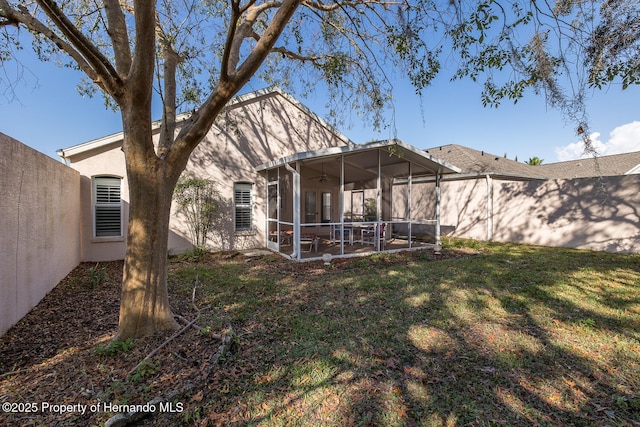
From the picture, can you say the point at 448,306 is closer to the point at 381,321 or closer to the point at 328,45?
the point at 381,321

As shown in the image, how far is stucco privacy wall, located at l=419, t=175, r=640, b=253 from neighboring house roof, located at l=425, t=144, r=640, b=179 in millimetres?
989

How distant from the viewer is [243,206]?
10.5m

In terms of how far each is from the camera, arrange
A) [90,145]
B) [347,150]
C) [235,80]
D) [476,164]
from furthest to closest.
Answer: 1. [476,164]
2. [90,145]
3. [347,150]
4. [235,80]

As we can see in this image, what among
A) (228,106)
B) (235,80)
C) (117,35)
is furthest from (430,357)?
(228,106)

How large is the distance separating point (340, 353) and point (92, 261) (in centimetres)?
872

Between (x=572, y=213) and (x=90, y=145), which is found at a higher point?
(x=90, y=145)

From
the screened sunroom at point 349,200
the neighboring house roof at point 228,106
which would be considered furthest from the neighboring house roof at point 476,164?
the neighboring house roof at point 228,106

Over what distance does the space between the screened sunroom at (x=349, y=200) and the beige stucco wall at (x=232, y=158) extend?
84 cm

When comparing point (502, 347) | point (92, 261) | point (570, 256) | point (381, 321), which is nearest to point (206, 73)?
point (92, 261)

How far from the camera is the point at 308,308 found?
4.62 meters

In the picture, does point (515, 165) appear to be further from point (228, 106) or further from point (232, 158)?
point (228, 106)

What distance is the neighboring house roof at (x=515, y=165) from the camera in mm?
13160

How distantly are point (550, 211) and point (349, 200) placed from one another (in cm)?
832

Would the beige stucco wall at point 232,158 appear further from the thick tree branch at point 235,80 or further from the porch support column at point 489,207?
the porch support column at point 489,207
